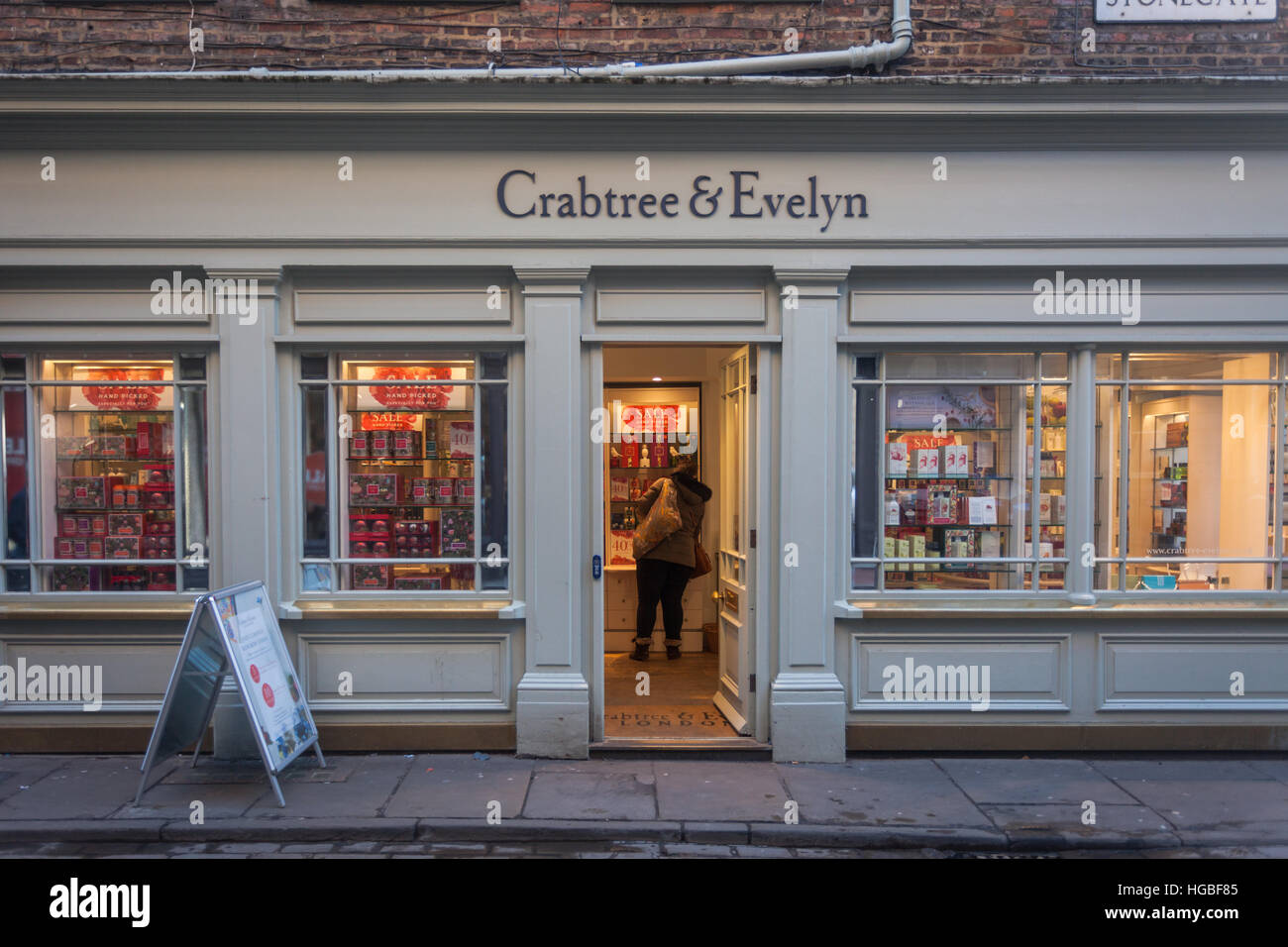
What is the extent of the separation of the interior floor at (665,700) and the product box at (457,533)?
183 cm

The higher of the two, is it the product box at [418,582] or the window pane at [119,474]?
the window pane at [119,474]

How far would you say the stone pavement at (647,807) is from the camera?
5406 millimetres

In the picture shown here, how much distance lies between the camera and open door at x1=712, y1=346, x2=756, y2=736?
7.22 metres

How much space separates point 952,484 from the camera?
723 centimetres

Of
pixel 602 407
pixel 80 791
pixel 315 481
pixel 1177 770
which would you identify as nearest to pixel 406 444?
pixel 315 481

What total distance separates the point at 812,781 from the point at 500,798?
214 centimetres

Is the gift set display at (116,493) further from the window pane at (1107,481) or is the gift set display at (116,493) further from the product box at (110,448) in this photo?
the window pane at (1107,481)

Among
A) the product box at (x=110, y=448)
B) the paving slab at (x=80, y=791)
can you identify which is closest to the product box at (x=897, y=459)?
the paving slab at (x=80, y=791)

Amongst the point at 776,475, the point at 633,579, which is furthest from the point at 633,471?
the point at 776,475

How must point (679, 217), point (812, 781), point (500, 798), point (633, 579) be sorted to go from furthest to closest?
Answer: 1. point (633, 579)
2. point (679, 217)
3. point (812, 781)
4. point (500, 798)

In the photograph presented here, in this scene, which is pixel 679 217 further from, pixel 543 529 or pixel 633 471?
pixel 633 471

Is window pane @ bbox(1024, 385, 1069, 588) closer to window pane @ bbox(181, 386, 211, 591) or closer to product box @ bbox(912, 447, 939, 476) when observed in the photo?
product box @ bbox(912, 447, 939, 476)

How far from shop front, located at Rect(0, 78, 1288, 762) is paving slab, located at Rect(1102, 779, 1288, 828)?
2.13ft

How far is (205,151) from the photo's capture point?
22.1ft
